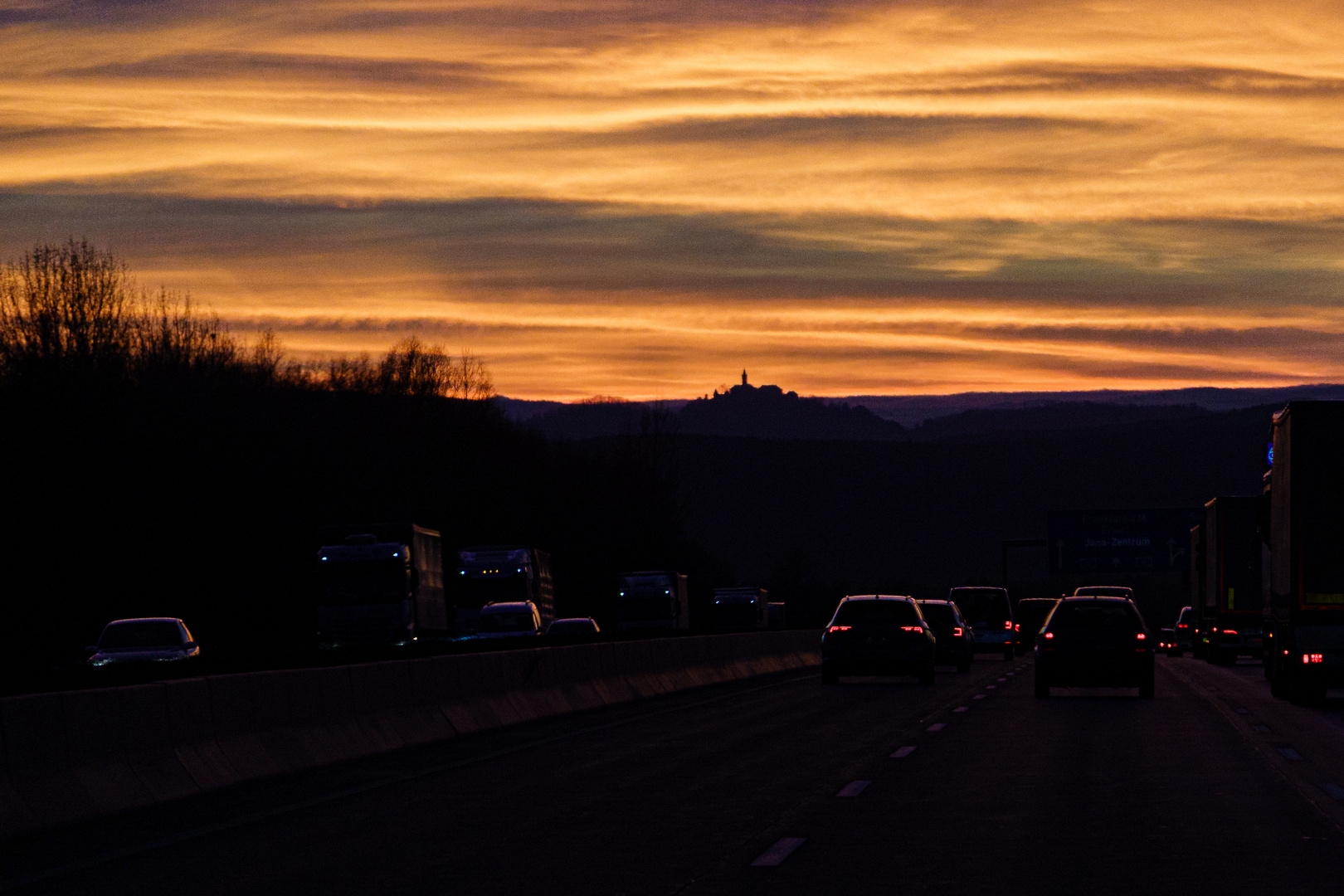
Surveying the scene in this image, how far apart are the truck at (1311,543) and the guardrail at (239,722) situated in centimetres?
998

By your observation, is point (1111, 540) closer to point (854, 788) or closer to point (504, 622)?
point (504, 622)

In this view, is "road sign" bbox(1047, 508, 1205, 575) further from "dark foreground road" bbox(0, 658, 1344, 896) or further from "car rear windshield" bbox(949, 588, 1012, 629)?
"dark foreground road" bbox(0, 658, 1344, 896)

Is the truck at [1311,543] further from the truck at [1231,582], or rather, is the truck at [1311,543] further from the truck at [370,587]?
the truck at [370,587]

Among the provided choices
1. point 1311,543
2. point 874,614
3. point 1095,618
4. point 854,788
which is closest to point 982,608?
point 874,614

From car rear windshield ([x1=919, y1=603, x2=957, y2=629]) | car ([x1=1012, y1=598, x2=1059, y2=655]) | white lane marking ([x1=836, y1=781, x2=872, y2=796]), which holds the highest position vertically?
white lane marking ([x1=836, y1=781, x2=872, y2=796])

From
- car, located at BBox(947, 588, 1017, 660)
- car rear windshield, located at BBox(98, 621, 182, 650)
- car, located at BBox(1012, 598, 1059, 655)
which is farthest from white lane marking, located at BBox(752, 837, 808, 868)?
car, located at BBox(947, 588, 1017, 660)

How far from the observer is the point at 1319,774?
16562 mm

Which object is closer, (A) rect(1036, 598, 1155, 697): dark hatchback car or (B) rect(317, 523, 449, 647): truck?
(A) rect(1036, 598, 1155, 697): dark hatchback car

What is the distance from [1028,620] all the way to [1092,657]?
3503 centimetres

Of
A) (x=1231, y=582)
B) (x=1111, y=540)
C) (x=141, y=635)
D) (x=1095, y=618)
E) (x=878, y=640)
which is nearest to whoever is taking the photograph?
(x=1095, y=618)

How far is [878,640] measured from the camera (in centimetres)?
3450

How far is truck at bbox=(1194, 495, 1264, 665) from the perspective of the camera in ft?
152

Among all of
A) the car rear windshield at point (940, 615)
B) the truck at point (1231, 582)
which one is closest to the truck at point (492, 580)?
the car rear windshield at point (940, 615)

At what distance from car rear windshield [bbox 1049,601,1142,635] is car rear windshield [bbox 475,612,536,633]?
25502 mm
